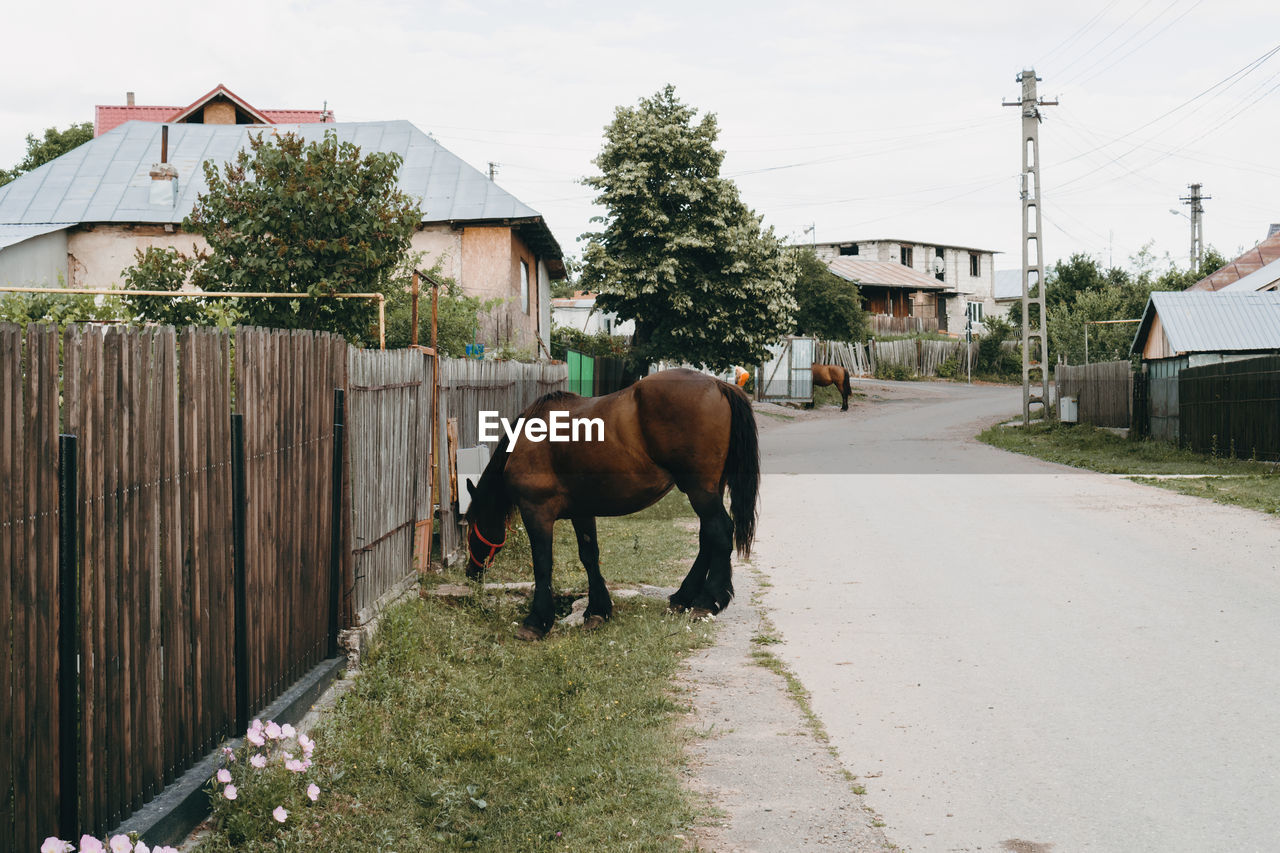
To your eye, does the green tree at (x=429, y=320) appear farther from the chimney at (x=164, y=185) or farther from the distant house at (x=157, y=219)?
the chimney at (x=164, y=185)

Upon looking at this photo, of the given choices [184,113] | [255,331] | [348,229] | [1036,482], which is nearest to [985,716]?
[255,331]

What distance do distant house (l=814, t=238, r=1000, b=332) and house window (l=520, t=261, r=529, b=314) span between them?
5485 centimetres

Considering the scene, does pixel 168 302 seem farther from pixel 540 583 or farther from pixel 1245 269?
pixel 1245 269

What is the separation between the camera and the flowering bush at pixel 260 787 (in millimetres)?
4555

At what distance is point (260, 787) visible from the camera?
Result: 4754 millimetres

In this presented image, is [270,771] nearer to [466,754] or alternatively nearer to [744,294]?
[466,754]

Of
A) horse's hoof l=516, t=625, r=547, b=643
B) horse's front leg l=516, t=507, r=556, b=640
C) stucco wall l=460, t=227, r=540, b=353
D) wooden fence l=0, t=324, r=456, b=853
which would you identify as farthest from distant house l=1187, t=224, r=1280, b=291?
wooden fence l=0, t=324, r=456, b=853

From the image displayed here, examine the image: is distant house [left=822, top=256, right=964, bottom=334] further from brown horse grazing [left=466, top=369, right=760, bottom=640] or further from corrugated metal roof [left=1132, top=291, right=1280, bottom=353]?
brown horse grazing [left=466, top=369, right=760, bottom=640]

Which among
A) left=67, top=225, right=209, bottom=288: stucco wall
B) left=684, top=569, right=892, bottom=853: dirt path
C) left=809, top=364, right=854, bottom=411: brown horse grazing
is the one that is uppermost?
left=67, top=225, right=209, bottom=288: stucco wall

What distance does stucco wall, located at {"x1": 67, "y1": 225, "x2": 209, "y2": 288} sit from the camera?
2509 centimetres

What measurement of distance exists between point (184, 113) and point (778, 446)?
59.4ft

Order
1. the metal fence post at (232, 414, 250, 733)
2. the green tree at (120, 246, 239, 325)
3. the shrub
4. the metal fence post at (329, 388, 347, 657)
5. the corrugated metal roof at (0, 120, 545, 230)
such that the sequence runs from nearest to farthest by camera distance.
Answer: the metal fence post at (232, 414, 250, 733) < the metal fence post at (329, 388, 347, 657) < the green tree at (120, 246, 239, 325) < the corrugated metal roof at (0, 120, 545, 230) < the shrub

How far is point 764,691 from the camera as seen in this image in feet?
22.8

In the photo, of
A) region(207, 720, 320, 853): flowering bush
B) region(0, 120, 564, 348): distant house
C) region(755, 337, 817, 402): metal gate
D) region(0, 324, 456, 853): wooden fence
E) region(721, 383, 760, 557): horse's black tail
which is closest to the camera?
region(0, 324, 456, 853): wooden fence
